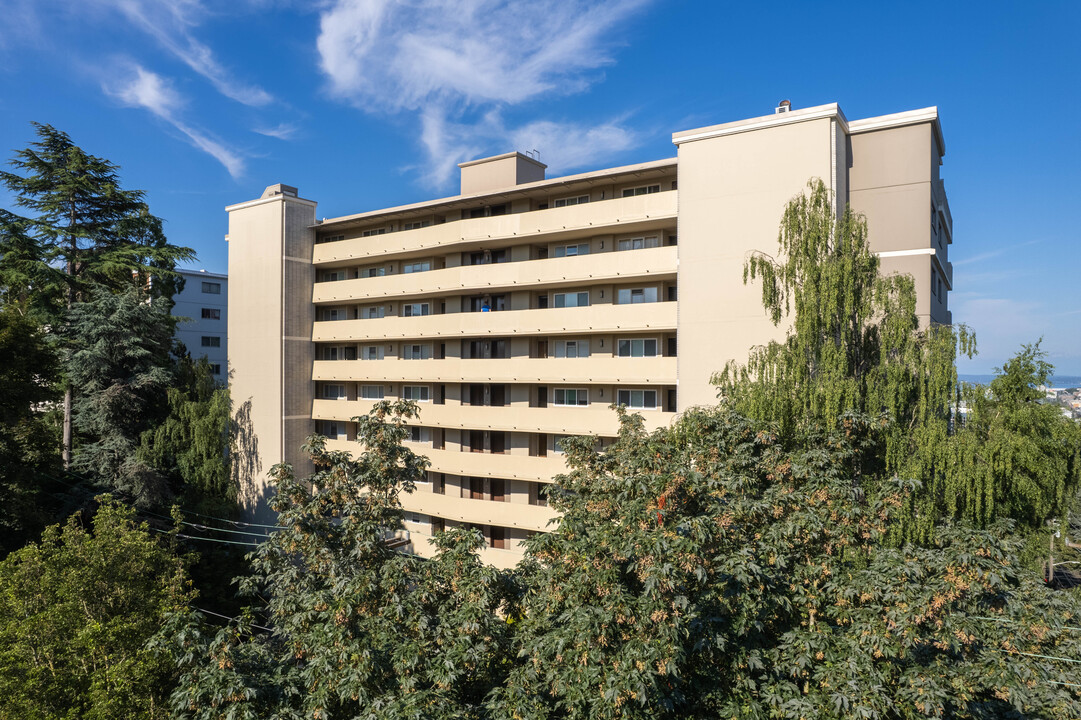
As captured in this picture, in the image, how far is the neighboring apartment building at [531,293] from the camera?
19.2m

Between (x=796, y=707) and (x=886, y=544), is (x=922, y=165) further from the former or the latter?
(x=796, y=707)

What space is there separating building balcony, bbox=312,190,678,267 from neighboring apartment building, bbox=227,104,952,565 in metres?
0.09

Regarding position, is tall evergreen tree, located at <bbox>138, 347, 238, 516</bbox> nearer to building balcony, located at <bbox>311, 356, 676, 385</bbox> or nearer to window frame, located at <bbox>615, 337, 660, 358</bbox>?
building balcony, located at <bbox>311, 356, 676, 385</bbox>

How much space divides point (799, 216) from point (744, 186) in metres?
3.21

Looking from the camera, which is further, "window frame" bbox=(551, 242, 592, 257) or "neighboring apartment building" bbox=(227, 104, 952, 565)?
"window frame" bbox=(551, 242, 592, 257)

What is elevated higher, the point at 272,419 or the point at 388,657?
the point at 272,419

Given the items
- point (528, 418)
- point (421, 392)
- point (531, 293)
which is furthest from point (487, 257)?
point (528, 418)

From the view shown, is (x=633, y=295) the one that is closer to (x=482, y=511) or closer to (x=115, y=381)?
(x=482, y=511)

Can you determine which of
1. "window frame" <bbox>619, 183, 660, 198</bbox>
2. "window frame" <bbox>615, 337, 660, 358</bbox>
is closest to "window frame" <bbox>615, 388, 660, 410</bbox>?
"window frame" <bbox>615, 337, 660, 358</bbox>

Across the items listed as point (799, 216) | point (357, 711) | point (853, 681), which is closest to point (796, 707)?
point (853, 681)

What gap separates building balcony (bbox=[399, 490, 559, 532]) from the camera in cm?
2478

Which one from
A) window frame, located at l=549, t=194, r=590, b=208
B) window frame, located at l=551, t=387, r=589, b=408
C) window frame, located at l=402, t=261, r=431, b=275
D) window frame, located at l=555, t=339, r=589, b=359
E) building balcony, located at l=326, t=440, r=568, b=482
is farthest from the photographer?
window frame, located at l=402, t=261, r=431, b=275

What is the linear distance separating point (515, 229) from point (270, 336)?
14.8 meters

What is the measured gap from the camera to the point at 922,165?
18.4 meters
